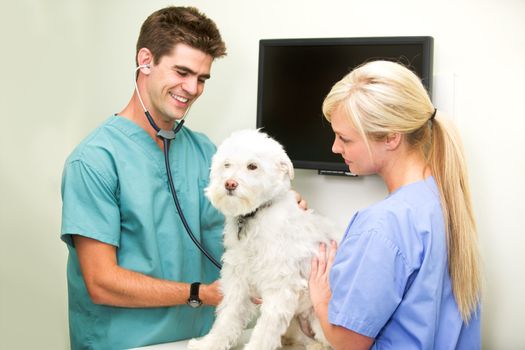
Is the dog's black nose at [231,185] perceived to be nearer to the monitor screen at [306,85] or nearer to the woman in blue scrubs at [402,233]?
the woman in blue scrubs at [402,233]

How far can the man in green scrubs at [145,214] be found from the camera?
5.51ft

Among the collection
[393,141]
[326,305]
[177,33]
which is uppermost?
[177,33]

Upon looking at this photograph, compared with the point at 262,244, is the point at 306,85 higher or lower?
higher

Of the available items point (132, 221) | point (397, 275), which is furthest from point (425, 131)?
point (132, 221)

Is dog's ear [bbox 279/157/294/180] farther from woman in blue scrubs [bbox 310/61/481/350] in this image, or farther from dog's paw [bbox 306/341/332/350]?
dog's paw [bbox 306/341/332/350]

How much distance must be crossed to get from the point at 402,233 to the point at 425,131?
0.85 ft

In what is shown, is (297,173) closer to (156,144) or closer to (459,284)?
(156,144)

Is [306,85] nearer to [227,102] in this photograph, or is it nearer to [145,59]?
[227,102]

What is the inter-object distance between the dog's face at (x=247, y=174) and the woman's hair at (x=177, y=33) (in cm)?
44

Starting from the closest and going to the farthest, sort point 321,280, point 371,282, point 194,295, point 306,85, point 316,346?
1. point 371,282
2. point 321,280
3. point 316,346
4. point 194,295
5. point 306,85

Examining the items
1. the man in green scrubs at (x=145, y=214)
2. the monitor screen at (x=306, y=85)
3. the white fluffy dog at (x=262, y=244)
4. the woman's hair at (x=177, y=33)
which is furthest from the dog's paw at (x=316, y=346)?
the woman's hair at (x=177, y=33)

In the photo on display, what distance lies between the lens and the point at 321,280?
1438 mm

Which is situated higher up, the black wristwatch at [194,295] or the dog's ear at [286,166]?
the dog's ear at [286,166]

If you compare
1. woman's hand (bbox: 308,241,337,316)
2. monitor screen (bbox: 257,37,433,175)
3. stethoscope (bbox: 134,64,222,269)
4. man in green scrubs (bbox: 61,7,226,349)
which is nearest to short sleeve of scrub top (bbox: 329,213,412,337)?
woman's hand (bbox: 308,241,337,316)
